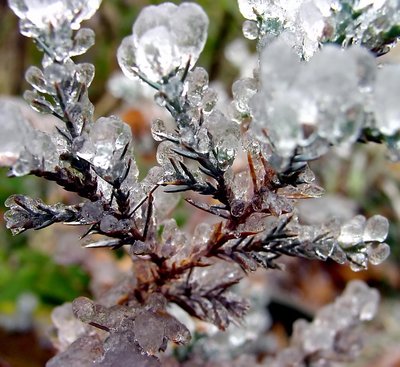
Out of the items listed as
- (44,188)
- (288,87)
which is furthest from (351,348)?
(44,188)

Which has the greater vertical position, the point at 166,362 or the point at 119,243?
the point at 119,243

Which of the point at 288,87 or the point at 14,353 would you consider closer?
the point at 288,87

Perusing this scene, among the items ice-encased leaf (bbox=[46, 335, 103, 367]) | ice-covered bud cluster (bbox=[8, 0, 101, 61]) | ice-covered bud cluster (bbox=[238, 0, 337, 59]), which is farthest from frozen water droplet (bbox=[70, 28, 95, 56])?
ice-encased leaf (bbox=[46, 335, 103, 367])

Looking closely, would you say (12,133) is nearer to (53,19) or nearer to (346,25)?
(53,19)

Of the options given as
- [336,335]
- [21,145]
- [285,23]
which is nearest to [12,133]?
[21,145]

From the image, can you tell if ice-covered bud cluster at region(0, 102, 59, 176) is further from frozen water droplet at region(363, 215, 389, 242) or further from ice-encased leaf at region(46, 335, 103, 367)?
frozen water droplet at region(363, 215, 389, 242)

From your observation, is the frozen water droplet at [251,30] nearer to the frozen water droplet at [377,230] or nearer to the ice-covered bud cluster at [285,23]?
the ice-covered bud cluster at [285,23]

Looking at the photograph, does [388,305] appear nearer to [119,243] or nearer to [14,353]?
[14,353]
